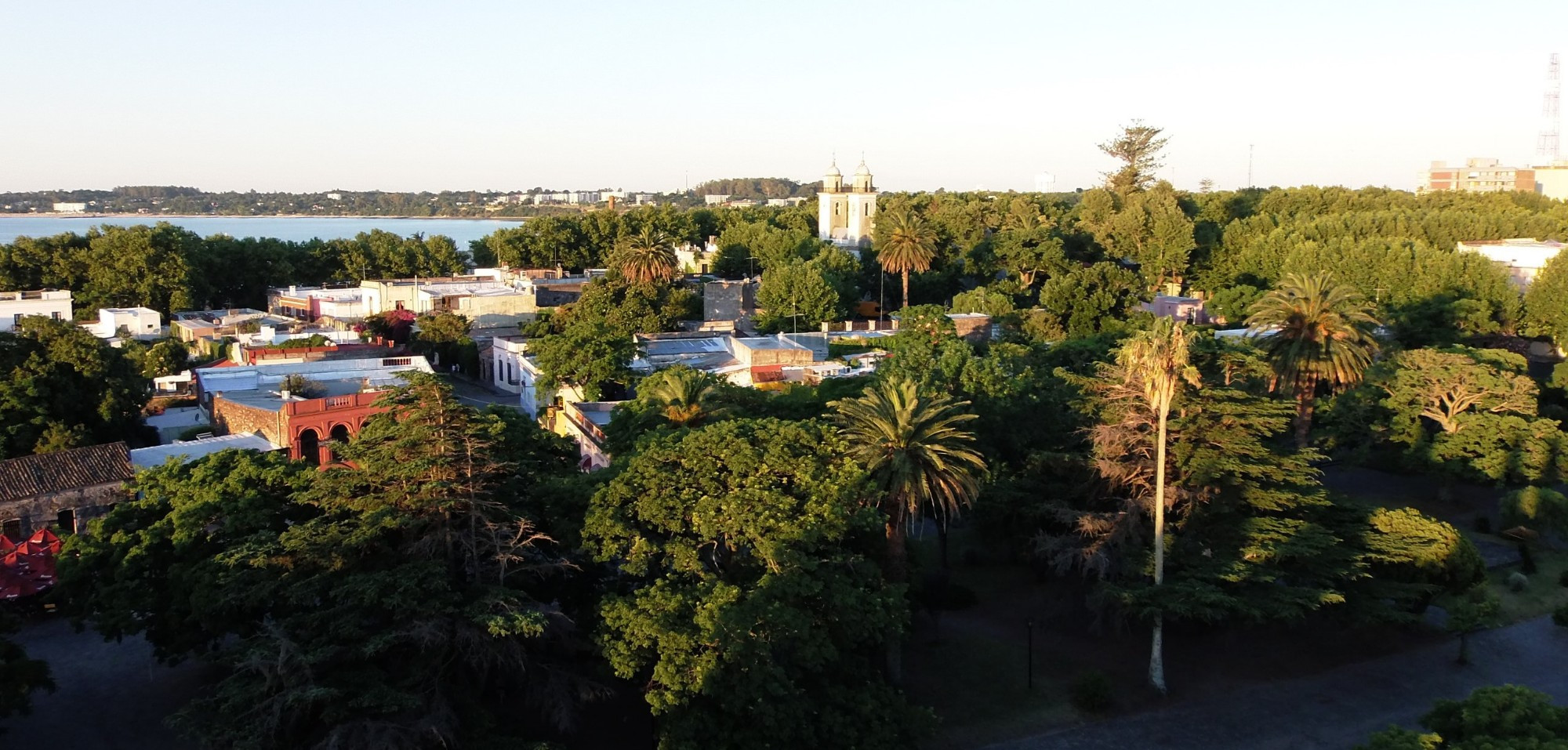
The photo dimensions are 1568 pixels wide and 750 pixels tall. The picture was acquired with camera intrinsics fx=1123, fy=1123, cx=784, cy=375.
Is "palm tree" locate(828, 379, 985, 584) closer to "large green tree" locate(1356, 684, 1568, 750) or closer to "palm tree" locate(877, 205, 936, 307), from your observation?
"large green tree" locate(1356, 684, 1568, 750)

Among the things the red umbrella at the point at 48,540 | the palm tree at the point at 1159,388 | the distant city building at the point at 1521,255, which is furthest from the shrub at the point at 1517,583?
the red umbrella at the point at 48,540

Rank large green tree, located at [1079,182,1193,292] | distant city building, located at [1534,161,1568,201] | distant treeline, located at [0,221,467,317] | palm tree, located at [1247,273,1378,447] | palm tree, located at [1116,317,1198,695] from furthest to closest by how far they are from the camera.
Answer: distant city building, located at [1534,161,1568,201], distant treeline, located at [0,221,467,317], large green tree, located at [1079,182,1193,292], palm tree, located at [1247,273,1378,447], palm tree, located at [1116,317,1198,695]

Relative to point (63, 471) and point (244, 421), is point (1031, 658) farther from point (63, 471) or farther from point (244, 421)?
point (244, 421)

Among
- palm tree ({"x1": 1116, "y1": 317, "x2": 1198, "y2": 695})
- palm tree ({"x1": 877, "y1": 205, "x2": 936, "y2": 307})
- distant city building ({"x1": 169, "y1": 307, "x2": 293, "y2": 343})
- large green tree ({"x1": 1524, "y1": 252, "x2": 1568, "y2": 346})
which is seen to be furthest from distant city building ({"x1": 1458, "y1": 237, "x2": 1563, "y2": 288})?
distant city building ({"x1": 169, "y1": 307, "x2": 293, "y2": 343})

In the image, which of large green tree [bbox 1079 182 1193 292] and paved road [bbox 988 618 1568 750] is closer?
paved road [bbox 988 618 1568 750]

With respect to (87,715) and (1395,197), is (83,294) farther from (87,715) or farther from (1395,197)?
(1395,197)

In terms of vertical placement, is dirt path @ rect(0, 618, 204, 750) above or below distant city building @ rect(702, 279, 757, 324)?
below
